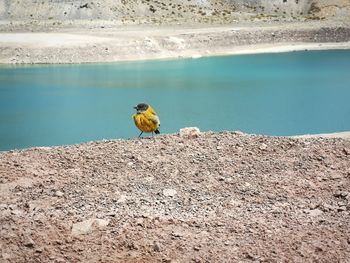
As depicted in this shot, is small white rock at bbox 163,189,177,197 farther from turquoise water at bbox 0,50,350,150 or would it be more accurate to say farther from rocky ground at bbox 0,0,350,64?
rocky ground at bbox 0,0,350,64

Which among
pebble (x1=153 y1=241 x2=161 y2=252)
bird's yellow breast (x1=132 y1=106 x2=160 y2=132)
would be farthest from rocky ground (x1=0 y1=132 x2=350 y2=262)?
bird's yellow breast (x1=132 y1=106 x2=160 y2=132)

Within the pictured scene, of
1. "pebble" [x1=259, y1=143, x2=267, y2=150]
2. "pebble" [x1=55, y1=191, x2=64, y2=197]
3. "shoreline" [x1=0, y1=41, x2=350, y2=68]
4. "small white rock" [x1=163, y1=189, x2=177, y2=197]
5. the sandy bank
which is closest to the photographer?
"pebble" [x1=55, y1=191, x2=64, y2=197]

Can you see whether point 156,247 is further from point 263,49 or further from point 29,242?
point 263,49

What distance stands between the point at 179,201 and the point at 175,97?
2036cm

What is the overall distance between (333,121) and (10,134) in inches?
487

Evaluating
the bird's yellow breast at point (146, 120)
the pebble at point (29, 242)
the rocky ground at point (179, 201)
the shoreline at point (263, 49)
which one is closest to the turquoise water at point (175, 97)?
the shoreline at point (263, 49)

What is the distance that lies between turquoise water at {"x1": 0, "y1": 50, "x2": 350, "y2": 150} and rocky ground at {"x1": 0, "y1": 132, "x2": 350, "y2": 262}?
10087 mm

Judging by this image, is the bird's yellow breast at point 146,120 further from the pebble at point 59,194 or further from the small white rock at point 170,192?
the pebble at point 59,194

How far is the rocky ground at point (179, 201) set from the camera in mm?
5926

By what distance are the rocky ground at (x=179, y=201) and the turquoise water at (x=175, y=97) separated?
10.1m

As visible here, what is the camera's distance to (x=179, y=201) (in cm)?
711

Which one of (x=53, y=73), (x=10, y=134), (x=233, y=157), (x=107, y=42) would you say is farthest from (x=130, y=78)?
(x=233, y=157)

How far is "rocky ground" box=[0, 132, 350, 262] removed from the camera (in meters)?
5.93

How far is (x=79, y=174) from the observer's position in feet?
26.1
